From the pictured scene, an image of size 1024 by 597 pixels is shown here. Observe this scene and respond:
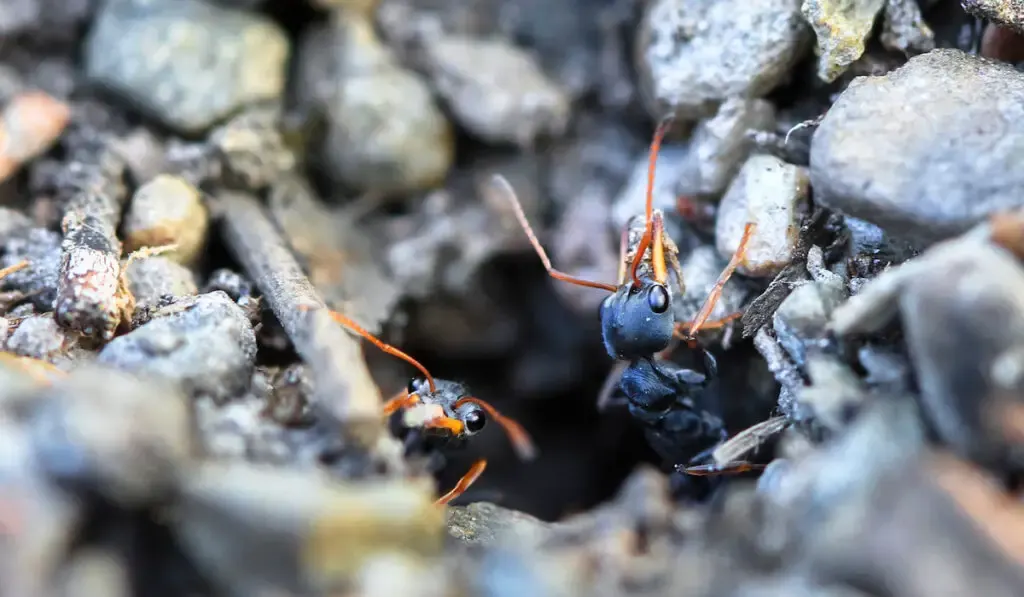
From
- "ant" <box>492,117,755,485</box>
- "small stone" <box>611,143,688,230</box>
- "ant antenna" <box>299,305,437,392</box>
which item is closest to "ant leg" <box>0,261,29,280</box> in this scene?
"ant antenna" <box>299,305,437,392</box>

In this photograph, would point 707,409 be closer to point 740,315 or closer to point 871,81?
point 740,315

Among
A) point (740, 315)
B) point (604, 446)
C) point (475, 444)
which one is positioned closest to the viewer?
point (740, 315)

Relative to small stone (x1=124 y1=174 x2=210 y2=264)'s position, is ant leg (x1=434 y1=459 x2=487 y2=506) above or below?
below

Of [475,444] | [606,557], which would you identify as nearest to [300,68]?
[475,444]

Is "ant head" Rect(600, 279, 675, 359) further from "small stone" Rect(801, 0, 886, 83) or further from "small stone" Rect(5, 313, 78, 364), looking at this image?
"small stone" Rect(5, 313, 78, 364)

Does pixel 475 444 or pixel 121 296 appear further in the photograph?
pixel 475 444

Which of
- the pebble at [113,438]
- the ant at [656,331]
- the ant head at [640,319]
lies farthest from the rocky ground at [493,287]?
the ant head at [640,319]

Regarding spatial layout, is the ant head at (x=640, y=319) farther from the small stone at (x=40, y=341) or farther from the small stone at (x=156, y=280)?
the small stone at (x=40, y=341)
